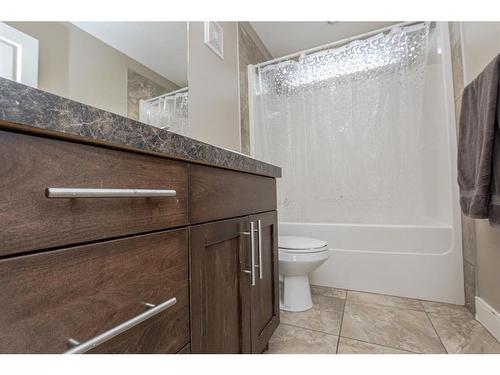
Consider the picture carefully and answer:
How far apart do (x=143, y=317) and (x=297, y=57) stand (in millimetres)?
2297

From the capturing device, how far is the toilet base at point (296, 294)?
149 centimetres

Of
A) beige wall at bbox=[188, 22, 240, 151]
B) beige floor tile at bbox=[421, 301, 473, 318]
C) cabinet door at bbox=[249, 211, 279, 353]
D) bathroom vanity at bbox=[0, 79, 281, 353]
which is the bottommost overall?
beige floor tile at bbox=[421, 301, 473, 318]

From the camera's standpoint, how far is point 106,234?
42 cm

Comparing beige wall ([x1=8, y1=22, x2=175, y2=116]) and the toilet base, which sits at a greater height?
beige wall ([x1=8, y1=22, x2=175, y2=116])

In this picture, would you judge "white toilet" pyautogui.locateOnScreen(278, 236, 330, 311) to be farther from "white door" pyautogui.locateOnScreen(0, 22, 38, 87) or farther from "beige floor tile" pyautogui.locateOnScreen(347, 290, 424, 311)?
"white door" pyautogui.locateOnScreen(0, 22, 38, 87)

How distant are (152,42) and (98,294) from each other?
1180mm

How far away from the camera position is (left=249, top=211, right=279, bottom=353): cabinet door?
34.6 inches

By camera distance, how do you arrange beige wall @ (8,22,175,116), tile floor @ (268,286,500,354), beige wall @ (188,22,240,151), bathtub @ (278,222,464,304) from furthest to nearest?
bathtub @ (278,222,464,304)
beige wall @ (188,22,240,151)
tile floor @ (268,286,500,354)
beige wall @ (8,22,175,116)

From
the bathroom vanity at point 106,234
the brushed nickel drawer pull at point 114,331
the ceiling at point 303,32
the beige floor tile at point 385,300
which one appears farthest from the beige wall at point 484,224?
the brushed nickel drawer pull at point 114,331

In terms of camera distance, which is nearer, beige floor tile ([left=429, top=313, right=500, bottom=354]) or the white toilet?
beige floor tile ([left=429, top=313, right=500, bottom=354])

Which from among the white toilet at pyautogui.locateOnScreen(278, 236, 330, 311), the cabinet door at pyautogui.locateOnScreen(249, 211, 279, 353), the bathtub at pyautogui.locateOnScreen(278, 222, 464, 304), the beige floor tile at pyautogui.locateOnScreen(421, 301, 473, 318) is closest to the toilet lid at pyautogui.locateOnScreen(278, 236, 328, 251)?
the white toilet at pyautogui.locateOnScreen(278, 236, 330, 311)

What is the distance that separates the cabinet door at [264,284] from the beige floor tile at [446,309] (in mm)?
1013

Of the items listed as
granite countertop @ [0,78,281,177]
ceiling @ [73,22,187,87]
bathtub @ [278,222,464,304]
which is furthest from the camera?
bathtub @ [278,222,464,304]
